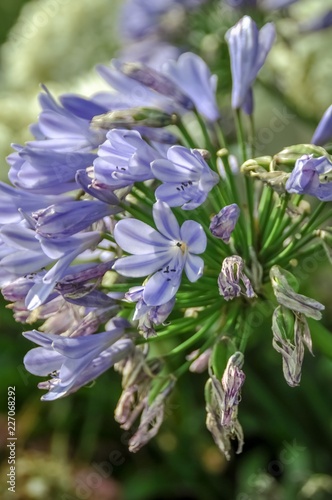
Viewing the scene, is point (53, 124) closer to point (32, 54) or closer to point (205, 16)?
point (205, 16)

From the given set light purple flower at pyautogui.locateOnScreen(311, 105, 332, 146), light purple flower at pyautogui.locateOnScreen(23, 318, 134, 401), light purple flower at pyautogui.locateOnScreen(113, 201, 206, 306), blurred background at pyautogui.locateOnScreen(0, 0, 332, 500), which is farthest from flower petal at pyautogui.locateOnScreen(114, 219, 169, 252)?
blurred background at pyautogui.locateOnScreen(0, 0, 332, 500)

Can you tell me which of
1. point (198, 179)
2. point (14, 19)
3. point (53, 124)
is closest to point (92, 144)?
point (53, 124)

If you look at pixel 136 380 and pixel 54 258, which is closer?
pixel 54 258

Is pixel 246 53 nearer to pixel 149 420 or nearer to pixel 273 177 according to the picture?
pixel 273 177

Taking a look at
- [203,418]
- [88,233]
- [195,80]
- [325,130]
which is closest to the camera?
[88,233]

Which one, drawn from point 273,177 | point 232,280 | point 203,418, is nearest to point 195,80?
point 273,177

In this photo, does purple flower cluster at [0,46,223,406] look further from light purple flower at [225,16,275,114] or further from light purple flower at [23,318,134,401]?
light purple flower at [225,16,275,114]
